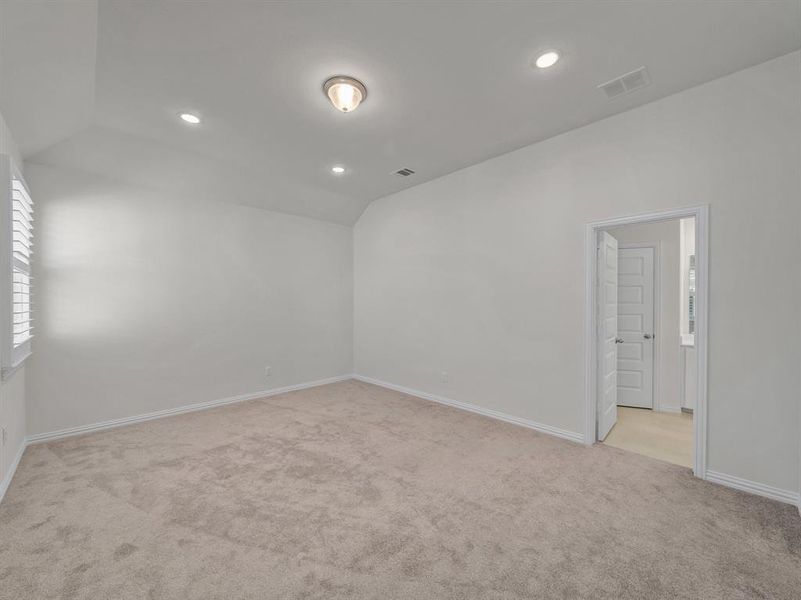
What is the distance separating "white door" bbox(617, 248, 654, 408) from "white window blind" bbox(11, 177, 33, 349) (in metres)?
5.87

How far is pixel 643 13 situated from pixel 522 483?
3.04 m

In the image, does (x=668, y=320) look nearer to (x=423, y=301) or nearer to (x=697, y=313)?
(x=697, y=313)

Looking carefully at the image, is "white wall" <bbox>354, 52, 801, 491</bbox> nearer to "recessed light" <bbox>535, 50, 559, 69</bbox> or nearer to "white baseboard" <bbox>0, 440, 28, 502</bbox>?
"recessed light" <bbox>535, 50, 559, 69</bbox>

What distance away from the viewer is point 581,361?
127 inches

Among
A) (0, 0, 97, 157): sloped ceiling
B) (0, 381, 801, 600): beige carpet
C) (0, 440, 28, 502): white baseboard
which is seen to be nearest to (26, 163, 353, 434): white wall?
(0, 440, 28, 502): white baseboard

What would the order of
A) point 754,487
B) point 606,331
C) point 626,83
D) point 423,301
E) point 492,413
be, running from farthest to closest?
point 423,301, point 492,413, point 606,331, point 626,83, point 754,487

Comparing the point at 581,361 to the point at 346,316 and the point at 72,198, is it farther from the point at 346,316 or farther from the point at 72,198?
the point at 72,198

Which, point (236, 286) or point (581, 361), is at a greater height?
point (236, 286)

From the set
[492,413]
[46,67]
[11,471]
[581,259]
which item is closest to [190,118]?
[46,67]

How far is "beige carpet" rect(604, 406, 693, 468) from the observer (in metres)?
3.04

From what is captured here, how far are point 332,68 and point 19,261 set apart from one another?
2.73m

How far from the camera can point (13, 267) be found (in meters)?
2.40

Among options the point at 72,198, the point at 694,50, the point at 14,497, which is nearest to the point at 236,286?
the point at 72,198

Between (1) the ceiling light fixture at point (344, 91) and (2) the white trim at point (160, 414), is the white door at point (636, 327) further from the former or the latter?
(2) the white trim at point (160, 414)
